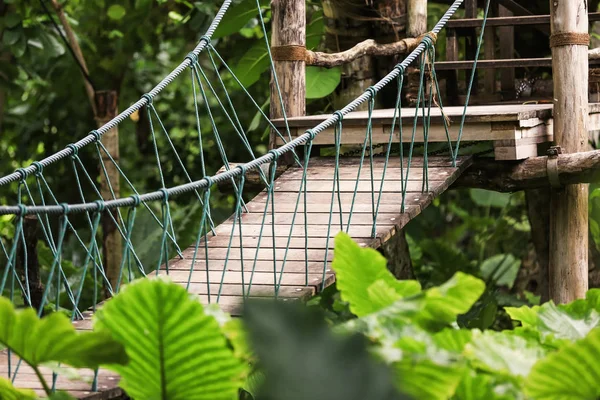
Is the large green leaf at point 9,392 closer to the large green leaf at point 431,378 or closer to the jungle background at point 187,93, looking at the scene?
the large green leaf at point 431,378

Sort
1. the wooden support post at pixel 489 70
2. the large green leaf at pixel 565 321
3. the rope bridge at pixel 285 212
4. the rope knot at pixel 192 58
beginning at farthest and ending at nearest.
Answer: the wooden support post at pixel 489 70, the rope knot at pixel 192 58, the rope bridge at pixel 285 212, the large green leaf at pixel 565 321

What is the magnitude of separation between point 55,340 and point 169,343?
153 millimetres

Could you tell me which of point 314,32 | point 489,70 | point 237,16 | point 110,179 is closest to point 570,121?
point 489,70

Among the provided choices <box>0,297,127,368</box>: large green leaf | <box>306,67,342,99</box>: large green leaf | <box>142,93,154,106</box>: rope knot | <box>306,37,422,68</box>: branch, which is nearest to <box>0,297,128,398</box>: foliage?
<box>0,297,127,368</box>: large green leaf

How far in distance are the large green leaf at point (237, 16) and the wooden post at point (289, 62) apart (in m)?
0.73

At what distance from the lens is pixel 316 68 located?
12.7 feet


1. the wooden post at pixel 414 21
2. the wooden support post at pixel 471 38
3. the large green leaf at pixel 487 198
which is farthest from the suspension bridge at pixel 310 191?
the large green leaf at pixel 487 198

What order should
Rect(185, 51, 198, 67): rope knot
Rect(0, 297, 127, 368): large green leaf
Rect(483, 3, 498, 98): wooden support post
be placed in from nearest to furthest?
Rect(0, 297, 127, 368): large green leaf
Rect(185, 51, 198, 67): rope knot
Rect(483, 3, 498, 98): wooden support post

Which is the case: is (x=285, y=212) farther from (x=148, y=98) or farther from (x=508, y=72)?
(x=508, y=72)

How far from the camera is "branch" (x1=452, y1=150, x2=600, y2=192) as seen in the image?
9.87 feet

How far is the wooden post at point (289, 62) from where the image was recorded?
131 inches

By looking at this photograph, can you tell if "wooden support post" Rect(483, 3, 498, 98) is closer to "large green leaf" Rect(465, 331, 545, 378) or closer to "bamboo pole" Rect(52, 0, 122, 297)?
"bamboo pole" Rect(52, 0, 122, 297)

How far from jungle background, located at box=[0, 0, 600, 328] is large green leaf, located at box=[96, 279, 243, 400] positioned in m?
2.37

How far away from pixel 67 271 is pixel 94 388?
3.27 meters
